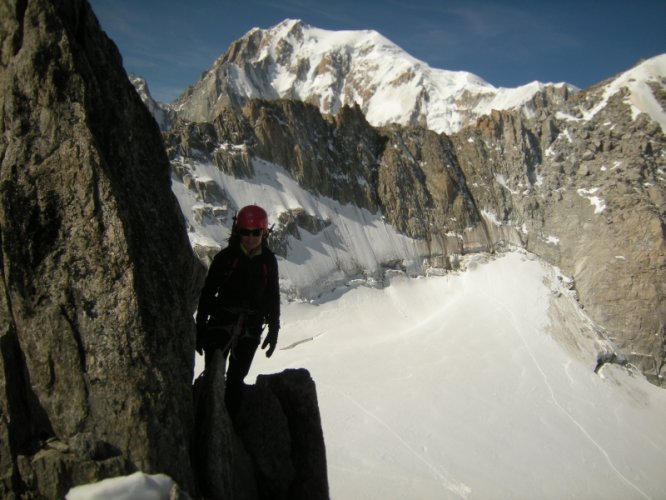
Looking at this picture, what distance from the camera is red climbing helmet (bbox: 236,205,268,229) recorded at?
212 inches

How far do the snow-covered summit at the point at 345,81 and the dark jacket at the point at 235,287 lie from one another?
8996 cm

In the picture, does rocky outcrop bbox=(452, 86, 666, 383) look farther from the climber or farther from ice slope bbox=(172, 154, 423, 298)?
the climber

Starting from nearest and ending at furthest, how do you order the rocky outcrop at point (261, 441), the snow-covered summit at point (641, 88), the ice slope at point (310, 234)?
the rocky outcrop at point (261, 441), the ice slope at point (310, 234), the snow-covered summit at point (641, 88)

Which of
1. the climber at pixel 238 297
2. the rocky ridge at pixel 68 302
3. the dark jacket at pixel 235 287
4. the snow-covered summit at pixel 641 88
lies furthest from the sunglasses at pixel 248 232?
the snow-covered summit at pixel 641 88

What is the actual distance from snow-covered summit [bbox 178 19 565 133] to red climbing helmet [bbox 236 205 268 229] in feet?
295

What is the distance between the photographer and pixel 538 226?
148ft

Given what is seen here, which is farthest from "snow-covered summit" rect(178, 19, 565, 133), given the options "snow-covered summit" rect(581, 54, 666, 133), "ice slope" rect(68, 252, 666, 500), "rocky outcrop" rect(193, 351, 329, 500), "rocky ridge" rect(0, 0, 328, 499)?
"rocky ridge" rect(0, 0, 328, 499)

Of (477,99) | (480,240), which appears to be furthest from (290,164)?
(477,99)

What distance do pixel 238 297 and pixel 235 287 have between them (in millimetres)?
122

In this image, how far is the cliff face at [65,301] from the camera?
3.80 meters

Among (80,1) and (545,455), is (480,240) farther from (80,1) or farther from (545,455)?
(80,1)

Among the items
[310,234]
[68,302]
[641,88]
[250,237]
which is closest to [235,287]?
[250,237]

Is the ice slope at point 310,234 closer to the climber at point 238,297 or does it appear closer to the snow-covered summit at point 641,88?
the climber at point 238,297

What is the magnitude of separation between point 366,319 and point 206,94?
95.5 metres
